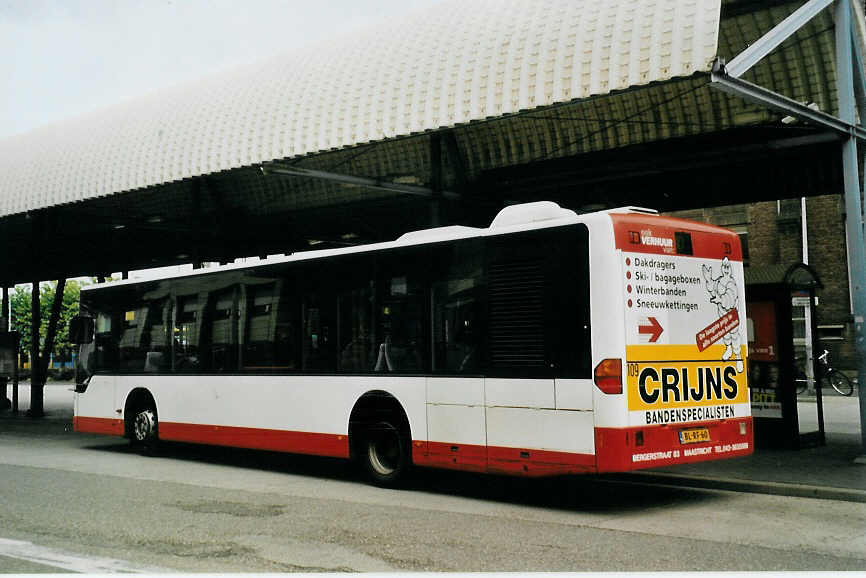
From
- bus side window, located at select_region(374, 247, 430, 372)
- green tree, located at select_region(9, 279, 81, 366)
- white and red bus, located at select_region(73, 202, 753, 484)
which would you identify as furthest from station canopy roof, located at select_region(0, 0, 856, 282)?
green tree, located at select_region(9, 279, 81, 366)

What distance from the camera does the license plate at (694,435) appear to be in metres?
9.26

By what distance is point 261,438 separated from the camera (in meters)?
12.9

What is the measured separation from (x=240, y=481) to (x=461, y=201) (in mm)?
7919

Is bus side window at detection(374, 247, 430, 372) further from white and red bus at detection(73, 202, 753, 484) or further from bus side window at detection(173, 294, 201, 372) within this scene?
bus side window at detection(173, 294, 201, 372)

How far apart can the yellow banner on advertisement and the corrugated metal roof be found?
11.3ft

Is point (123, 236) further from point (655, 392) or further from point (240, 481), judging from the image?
point (655, 392)

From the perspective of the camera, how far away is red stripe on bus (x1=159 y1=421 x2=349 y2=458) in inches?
465

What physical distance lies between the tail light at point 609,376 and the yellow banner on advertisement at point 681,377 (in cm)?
11

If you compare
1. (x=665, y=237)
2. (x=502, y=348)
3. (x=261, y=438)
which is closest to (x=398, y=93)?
(x=261, y=438)

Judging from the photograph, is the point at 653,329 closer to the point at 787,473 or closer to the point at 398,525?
the point at 398,525

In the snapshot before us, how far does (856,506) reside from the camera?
9344 millimetres

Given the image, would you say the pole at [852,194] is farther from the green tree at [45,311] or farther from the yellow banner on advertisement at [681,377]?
the green tree at [45,311]

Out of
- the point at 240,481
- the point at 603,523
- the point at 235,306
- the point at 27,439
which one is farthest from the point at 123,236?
the point at 603,523

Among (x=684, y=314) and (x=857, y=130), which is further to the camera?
(x=857, y=130)
